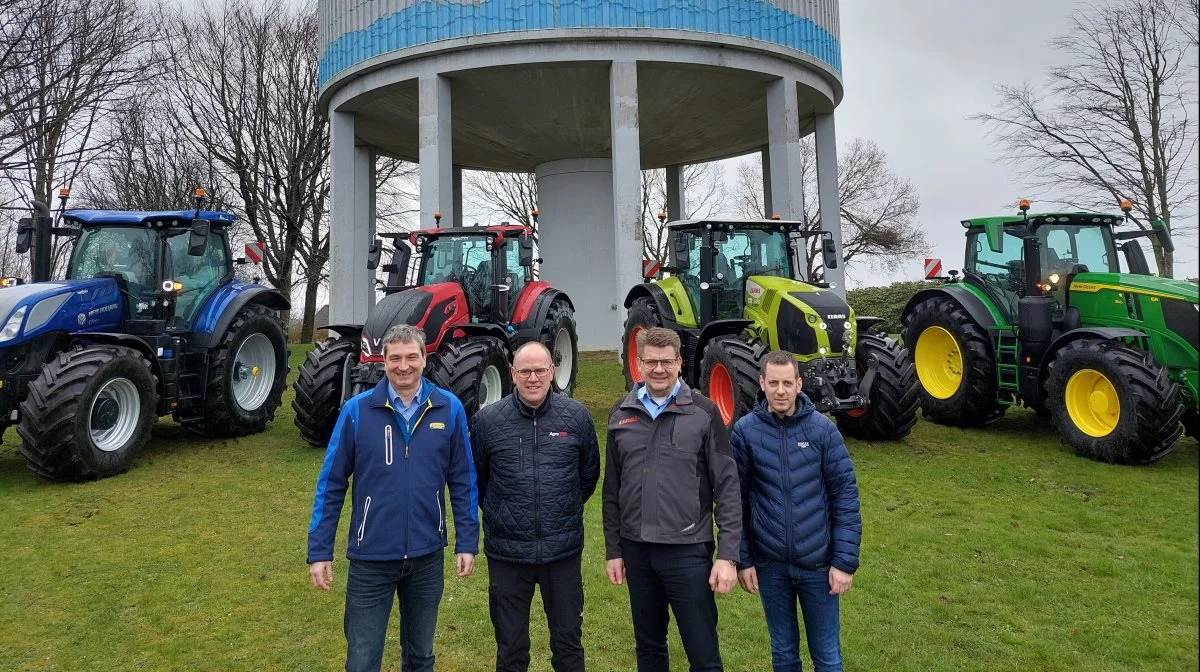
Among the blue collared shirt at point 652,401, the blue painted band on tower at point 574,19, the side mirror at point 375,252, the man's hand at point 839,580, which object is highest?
the blue painted band on tower at point 574,19

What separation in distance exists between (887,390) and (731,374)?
1755mm

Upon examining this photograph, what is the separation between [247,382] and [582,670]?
7.54 meters

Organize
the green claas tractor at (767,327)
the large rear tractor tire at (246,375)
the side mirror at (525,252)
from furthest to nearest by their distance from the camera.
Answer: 1. the side mirror at (525,252)
2. the large rear tractor tire at (246,375)
3. the green claas tractor at (767,327)

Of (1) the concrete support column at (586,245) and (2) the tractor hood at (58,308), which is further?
(1) the concrete support column at (586,245)

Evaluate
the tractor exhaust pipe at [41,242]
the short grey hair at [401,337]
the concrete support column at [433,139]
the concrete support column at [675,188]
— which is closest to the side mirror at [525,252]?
the concrete support column at [433,139]

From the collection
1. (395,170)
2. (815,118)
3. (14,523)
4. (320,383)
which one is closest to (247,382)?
(320,383)

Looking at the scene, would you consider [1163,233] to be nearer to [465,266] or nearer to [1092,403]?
[1092,403]

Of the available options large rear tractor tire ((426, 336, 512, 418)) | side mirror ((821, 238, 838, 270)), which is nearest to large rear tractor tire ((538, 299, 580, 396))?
large rear tractor tire ((426, 336, 512, 418))

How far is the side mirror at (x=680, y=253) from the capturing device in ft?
28.1

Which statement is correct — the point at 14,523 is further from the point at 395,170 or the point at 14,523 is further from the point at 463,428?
the point at 395,170

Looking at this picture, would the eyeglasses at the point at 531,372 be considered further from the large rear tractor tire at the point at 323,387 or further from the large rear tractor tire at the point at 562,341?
the large rear tractor tire at the point at 562,341

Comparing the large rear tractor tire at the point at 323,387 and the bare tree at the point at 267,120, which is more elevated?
the bare tree at the point at 267,120

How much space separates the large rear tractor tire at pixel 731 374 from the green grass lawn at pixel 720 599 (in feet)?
4.35

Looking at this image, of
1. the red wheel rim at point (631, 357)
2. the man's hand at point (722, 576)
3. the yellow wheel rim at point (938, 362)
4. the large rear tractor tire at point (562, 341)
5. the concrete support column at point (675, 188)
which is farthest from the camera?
the concrete support column at point (675, 188)
